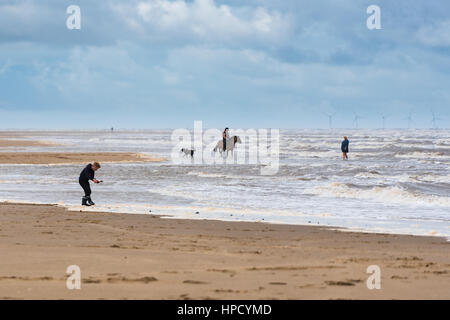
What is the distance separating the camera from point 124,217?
16.4m

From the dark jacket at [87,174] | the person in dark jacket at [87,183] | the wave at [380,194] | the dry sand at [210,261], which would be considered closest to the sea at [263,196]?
the wave at [380,194]

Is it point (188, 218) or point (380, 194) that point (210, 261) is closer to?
point (188, 218)

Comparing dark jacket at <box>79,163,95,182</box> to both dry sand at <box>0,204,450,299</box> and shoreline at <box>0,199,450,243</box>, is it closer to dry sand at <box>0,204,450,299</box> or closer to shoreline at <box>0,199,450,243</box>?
shoreline at <box>0,199,450,243</box>

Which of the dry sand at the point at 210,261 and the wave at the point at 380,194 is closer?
the dry sand at the point at 210,261

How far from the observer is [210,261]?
392 inches

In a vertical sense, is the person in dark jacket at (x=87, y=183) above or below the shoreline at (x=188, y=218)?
above

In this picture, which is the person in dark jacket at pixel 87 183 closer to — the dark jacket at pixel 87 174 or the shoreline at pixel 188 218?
the dark jacket at pixel 87 174

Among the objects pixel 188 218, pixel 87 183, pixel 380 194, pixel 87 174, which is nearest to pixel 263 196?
pixel 380 194

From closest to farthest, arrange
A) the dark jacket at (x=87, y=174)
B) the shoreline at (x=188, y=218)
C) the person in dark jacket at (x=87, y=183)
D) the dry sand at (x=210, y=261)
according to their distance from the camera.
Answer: the dry sand at (x=210, y=261), the shoreline at (x=188, y=218), the person in dark jacket at (x=87, y=183), the dark jacket at (x=87, y=174)

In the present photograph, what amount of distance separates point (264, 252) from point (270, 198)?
422 inches

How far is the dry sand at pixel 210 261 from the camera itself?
7.95 m
